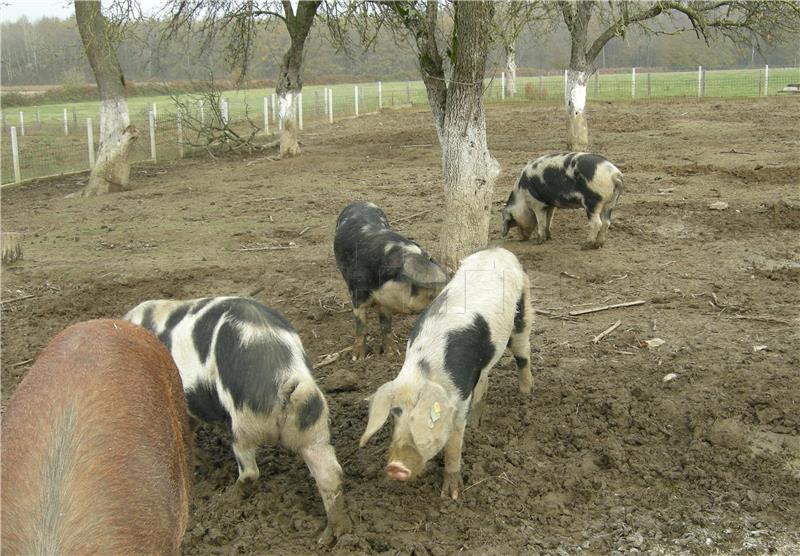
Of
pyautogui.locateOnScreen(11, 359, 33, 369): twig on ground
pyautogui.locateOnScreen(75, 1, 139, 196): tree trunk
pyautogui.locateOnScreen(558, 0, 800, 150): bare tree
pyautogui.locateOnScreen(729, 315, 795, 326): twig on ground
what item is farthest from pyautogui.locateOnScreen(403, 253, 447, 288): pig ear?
pyautogui.locateOnScreen(75, 1, 139, 196): tree trunk

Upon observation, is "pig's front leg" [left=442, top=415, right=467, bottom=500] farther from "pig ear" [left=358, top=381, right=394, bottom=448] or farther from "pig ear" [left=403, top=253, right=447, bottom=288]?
"pig ear" [left=403, top=253, right=447, bottom=288]

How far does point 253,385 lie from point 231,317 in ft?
1.58

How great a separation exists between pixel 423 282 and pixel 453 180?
62.2 inches

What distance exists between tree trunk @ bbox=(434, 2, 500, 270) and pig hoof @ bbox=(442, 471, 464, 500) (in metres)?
3.08

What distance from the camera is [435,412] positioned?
149 inches

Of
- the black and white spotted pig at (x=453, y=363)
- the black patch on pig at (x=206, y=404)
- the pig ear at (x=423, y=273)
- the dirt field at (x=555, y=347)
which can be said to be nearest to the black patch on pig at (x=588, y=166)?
the dirt field at (x=555, y=347)

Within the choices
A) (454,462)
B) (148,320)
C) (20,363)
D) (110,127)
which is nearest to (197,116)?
(110,127)

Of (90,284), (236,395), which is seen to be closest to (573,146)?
(90,284)

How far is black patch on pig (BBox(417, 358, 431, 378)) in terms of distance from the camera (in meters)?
4.09

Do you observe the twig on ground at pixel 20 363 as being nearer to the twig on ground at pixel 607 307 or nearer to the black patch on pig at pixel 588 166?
the twig on ground at pixel 607 307

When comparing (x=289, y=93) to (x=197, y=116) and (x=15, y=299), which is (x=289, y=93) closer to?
(x=197, y=116)

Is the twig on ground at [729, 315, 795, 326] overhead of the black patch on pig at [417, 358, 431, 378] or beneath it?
beneath

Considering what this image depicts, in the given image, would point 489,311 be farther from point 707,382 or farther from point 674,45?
point 674,45

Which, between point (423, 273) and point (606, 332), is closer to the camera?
point (423, 273)
